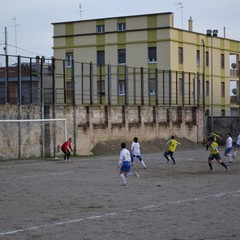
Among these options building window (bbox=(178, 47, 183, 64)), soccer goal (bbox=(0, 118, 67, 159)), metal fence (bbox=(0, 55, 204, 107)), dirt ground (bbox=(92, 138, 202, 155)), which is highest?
building window (bbox=(178, 47, 183, 64))

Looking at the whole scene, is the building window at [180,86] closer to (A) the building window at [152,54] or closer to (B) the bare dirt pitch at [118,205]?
(A) the building window at [152,54]

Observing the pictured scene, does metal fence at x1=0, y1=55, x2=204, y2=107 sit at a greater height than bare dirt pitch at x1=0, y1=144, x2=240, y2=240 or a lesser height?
greater

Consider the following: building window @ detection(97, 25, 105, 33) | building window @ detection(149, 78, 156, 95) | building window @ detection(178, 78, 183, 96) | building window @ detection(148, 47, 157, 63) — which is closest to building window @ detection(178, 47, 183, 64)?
building window @ detection(148, 47, 157, 63)

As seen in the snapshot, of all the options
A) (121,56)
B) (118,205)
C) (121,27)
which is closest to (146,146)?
(121,56)

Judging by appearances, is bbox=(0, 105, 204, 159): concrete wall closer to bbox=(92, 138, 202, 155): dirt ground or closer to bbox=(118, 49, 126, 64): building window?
bbox=(92, 138, 202, 155): dirt ground

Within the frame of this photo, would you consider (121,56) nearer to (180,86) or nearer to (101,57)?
(101,57)

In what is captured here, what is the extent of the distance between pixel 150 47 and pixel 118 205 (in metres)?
46.3

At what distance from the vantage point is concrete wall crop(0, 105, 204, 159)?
37688mm

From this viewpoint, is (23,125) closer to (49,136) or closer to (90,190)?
(49,136)

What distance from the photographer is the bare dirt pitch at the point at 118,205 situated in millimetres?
12930

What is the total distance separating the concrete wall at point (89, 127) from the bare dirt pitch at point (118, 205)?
823 cm

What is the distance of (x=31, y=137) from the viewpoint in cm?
3888

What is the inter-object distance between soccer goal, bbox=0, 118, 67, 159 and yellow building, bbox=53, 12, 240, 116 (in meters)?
19.0

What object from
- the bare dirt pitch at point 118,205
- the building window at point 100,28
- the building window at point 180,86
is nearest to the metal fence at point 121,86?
the building window at point 180,86
